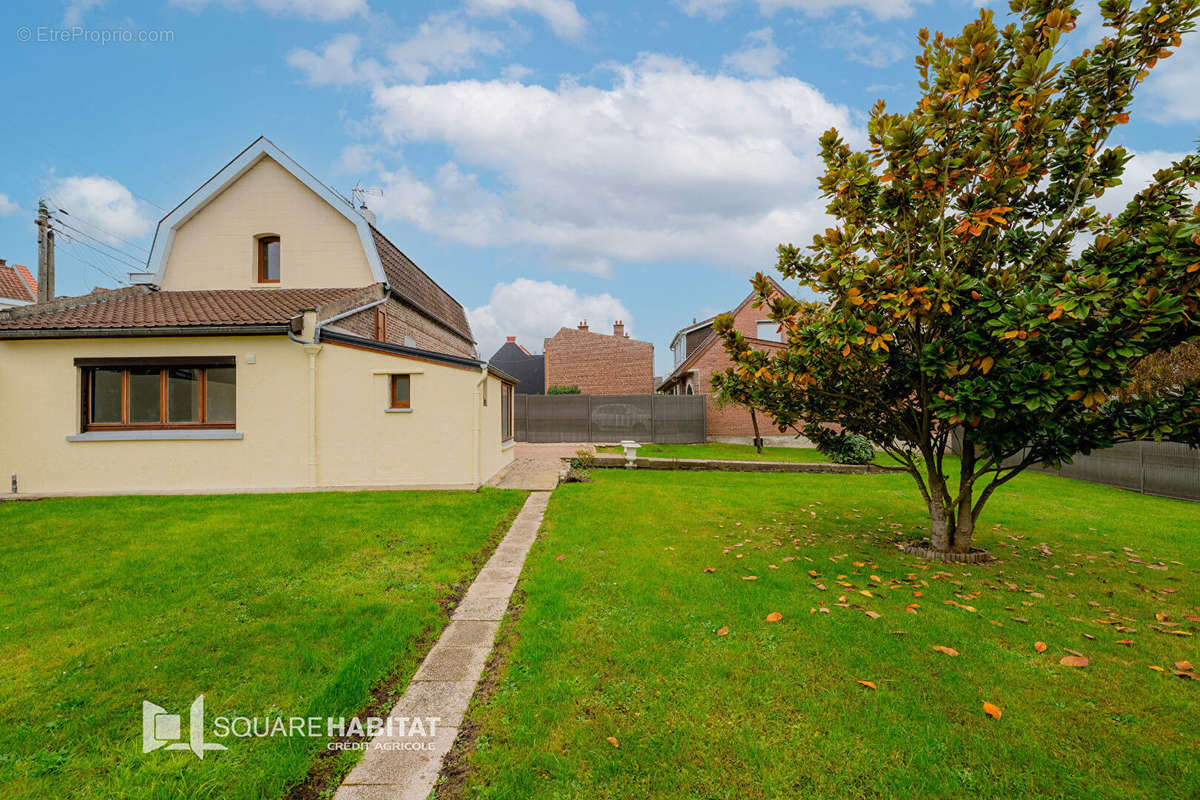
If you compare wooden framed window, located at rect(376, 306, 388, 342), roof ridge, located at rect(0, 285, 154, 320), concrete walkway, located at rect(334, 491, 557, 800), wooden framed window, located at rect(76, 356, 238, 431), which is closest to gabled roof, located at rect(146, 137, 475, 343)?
roof ridge, located at rect(0, 285, 154, 320)

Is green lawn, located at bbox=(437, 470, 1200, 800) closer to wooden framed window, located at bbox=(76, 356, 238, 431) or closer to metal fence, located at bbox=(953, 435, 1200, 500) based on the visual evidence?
metal fence, located at bbox=(953, 435, 1200, 500)

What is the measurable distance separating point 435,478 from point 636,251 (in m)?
20.9

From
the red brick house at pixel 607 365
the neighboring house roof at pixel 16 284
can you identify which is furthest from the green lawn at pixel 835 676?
the neighboring house roof at pixel 16 284

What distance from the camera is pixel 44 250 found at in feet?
55.4

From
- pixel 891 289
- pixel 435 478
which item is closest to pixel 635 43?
pixel 891 289

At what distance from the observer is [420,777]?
2355 millimetres

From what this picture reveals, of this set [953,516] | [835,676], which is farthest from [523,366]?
[835,676]

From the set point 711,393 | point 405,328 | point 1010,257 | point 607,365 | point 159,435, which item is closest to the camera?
point 1010,257

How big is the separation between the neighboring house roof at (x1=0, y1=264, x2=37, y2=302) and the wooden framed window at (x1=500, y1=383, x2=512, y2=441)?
1108 inches

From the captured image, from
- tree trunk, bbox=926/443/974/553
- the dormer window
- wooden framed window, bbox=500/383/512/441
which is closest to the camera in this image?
tree trunk, bbox=926/443/974/553

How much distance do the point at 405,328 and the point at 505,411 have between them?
12.9 feet

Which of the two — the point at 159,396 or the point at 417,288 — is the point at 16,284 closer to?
the point at 417,288

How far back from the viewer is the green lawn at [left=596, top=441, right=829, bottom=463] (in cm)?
1805

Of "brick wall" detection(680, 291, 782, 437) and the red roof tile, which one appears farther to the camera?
"brick wall" detection(680, 291, 782, 437)
